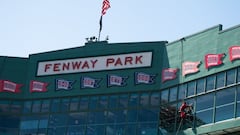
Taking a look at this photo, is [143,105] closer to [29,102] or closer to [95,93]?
[95,93]

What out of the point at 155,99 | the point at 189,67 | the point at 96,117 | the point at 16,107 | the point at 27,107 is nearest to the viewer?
the point at 189,67

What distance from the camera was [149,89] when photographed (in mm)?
48031

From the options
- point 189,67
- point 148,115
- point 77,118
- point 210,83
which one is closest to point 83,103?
point 77,118

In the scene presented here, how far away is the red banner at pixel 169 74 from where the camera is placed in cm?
4672

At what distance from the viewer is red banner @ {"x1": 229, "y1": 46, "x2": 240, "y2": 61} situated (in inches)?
1654

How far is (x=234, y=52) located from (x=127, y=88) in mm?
10452

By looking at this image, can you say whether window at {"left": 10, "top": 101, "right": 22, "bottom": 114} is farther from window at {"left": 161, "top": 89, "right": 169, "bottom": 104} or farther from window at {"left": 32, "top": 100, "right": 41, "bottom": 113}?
window at {"left": 161, "top": 89, "right": 169, "bottom": 104}

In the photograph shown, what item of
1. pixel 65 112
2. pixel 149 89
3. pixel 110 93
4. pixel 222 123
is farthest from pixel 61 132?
pixel 222 123

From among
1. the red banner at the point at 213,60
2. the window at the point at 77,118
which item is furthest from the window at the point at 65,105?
the red banner at the point at 213,60

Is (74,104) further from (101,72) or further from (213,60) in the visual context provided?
(213,60)

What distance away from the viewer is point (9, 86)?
53.7 metres

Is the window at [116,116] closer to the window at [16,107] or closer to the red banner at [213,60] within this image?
the red banner at [213,60]

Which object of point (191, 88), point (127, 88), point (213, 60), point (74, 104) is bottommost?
point (74, 104)

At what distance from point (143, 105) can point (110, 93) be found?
127 inches
